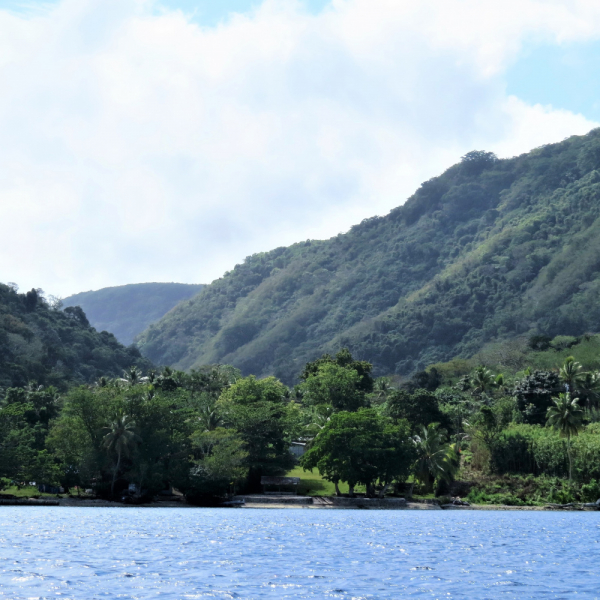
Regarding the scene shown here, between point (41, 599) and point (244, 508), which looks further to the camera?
point (244, 508)

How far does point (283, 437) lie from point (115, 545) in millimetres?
62122

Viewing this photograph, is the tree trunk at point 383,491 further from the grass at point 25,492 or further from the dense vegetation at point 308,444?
the grass at point 25,492

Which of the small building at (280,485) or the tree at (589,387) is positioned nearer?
the small building at (280,485)

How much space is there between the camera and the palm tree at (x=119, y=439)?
8194 cm

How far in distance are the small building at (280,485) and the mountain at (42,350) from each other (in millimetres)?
61054

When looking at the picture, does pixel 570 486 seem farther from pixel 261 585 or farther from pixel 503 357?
pixel 503 357

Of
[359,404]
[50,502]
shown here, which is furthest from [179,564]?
[359,404]

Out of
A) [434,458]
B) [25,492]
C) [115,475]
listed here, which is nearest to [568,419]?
[434,458]

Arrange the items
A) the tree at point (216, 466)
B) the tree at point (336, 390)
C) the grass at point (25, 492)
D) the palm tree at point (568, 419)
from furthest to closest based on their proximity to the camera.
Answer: the tree at point (336, 390) → the palm tree at point (568, 419) → the tree at point (216, 466) → the grass at point (25, 492)

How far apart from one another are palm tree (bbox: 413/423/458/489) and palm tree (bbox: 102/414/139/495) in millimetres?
34103

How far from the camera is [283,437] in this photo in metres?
99.1

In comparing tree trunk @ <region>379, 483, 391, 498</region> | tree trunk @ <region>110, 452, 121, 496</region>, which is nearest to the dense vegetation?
tree trunk @ <region>110, 452, 121, 496</region>

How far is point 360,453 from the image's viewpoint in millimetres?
85750

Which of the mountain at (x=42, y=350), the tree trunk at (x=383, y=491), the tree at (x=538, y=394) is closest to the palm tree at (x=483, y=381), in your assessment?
the tree at (x=538, y=394)
